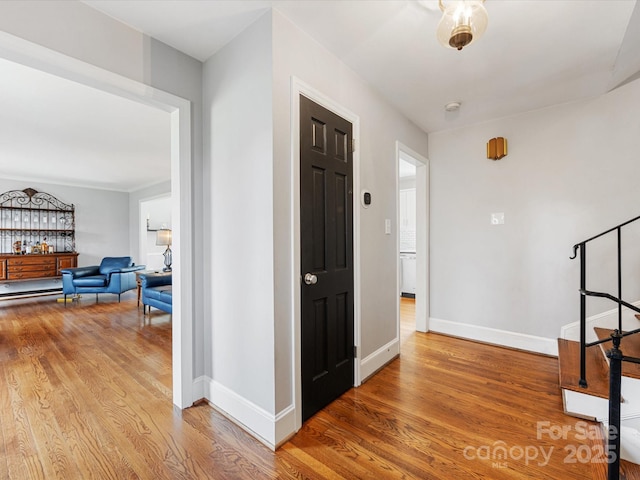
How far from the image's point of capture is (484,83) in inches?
99.3

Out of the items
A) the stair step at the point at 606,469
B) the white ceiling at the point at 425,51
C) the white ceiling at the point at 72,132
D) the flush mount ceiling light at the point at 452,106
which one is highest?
the white ceiling at the point at 72,132

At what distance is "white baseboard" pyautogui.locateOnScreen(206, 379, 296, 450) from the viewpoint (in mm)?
1706

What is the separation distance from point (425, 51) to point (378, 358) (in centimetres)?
245

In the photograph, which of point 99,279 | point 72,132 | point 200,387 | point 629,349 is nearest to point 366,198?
point 200,387

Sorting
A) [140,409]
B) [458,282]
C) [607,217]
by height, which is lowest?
[140,409]

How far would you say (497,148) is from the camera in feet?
10.4

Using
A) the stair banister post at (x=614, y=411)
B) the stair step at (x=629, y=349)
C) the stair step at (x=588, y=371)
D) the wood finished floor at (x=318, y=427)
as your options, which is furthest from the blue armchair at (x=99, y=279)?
the stair step at (x=629, y=349)

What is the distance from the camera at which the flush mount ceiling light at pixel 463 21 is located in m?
1.39

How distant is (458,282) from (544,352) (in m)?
1.02

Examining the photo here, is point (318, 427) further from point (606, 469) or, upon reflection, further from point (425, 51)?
point (425, 51)

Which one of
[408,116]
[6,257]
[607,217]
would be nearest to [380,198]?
[408,116]

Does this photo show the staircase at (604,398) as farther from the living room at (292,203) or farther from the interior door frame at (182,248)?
the interior door frame at (182,248)

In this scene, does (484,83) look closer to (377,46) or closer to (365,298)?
(377,46)

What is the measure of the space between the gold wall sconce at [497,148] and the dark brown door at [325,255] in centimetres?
183
